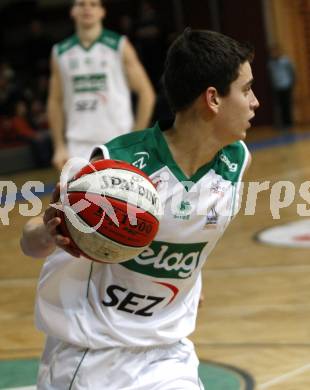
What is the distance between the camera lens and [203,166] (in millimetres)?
3477

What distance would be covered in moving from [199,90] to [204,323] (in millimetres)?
2959

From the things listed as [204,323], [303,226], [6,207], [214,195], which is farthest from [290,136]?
[214,195]

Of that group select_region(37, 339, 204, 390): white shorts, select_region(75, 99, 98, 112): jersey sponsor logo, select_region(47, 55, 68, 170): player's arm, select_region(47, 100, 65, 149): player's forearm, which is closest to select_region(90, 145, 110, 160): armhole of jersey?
select_region(37, 339, 204, 390): white shorts

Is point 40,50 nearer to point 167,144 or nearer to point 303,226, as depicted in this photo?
point 303,226

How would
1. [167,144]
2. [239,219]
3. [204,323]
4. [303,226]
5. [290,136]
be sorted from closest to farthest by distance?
1. [167,144]
2. [204,323]
3. [303,226]
4. [239,219]
5. [290,136]

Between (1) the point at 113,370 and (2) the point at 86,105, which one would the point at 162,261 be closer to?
(1) the point at 113,370

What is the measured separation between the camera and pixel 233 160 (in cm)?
362

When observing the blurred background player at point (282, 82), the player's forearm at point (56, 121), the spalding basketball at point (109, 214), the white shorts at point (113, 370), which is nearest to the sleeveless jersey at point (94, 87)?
the player's forearm at point (56, 121)

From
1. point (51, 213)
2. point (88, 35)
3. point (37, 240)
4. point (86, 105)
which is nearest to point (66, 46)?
point (88, 35)

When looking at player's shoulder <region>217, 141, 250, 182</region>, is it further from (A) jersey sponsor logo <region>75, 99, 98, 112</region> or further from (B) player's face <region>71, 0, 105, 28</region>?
(A) jersey sponsor logo <region>75, 99, 98, 112</region>

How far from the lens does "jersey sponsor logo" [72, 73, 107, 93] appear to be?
26.2ft

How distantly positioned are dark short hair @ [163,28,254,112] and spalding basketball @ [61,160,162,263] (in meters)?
0.41

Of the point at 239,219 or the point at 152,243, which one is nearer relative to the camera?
the point at 152,243

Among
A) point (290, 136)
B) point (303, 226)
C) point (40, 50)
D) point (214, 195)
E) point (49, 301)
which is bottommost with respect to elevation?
point (290, 136)
